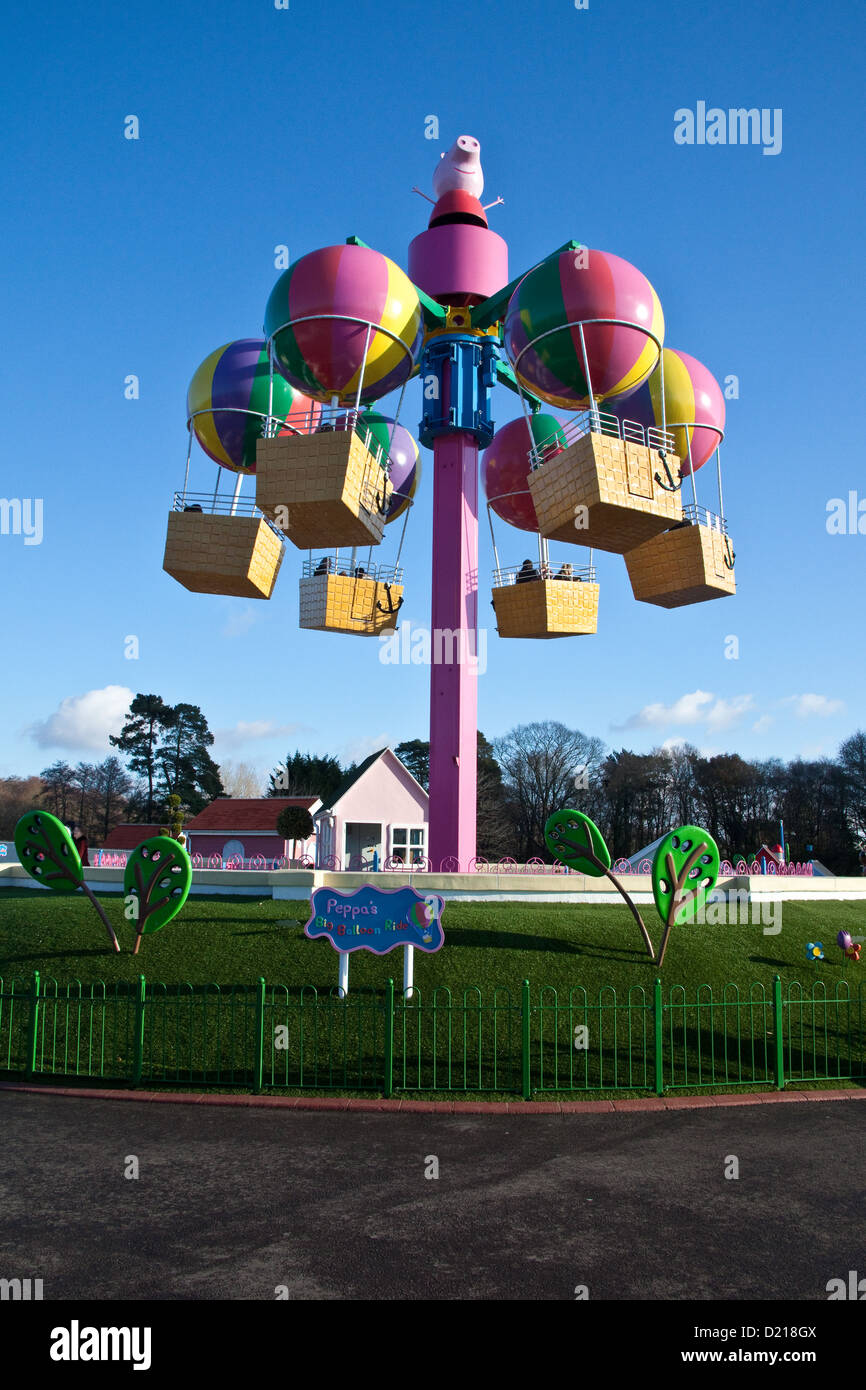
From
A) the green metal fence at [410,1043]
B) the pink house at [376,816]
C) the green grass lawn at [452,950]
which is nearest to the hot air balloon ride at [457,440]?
the green grass lawn at [452,950]

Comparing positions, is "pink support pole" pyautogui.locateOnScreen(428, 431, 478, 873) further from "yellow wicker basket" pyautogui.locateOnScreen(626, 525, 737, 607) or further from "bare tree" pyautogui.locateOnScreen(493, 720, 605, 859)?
"bare tree" pyautogui.locateOnScreen(493, 720, 605, 859)

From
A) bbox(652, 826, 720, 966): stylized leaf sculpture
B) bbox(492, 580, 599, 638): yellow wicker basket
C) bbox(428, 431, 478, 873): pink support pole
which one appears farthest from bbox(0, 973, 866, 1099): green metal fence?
bbox(492, 580, 599, 638): yellow wicker basket

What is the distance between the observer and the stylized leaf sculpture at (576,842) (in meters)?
16.1

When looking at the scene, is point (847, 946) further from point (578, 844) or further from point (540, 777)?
point (540, 777)

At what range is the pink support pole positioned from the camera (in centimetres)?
2230

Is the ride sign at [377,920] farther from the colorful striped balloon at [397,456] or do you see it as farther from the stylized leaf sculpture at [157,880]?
the colorful striped balloon at [397,456]

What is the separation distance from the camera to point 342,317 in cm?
1817

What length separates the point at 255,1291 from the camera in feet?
19.2

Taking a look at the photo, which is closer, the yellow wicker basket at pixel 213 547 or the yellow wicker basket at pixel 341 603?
the yellow wicker basket at pixel 213 547

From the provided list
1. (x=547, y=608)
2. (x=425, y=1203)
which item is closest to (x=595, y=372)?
(x=547, y=608)

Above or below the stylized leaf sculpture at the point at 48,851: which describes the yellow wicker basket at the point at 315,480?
above

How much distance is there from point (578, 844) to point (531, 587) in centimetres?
785

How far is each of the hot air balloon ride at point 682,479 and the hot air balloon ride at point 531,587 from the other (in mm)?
1432
